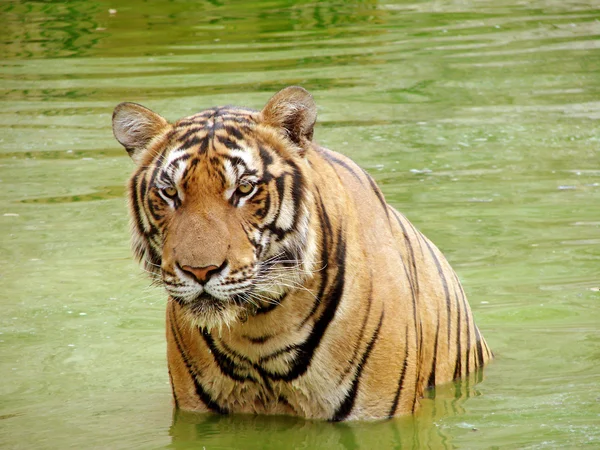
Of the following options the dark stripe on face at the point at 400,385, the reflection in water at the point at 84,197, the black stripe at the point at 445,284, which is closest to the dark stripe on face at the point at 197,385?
the dark stripe on face at the point at 400,385

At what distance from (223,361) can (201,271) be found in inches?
19.2

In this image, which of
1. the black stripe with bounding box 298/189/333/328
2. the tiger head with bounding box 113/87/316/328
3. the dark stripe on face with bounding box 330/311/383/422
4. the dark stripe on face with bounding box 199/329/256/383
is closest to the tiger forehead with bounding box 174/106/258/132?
the tiger head with bounding box 113/87/316/328

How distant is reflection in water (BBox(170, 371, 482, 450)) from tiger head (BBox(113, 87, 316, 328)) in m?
0.45

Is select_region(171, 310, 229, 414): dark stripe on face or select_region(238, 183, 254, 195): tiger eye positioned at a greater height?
select_region(238, 183, 254, 195): tiger eye

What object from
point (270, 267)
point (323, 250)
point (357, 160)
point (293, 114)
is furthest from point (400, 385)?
point (357, 160)

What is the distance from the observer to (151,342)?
4828mm

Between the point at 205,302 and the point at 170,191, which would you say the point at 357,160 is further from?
the point at 205,302

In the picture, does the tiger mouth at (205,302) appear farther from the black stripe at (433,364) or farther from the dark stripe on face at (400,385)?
the black stripe at (433,364)

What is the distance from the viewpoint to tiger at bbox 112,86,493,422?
2975mm

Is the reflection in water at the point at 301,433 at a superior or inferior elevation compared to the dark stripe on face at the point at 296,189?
inferior

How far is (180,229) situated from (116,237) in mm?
3734

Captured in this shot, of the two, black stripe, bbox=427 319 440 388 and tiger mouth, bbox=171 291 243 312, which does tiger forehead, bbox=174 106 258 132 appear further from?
black stripe, bbox=427 319 440 388

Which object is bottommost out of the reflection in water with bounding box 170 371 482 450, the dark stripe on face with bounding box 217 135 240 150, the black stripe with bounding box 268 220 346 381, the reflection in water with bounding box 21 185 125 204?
the reflection in water with bounding box 21 185 125 204

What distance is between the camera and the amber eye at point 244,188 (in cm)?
303
